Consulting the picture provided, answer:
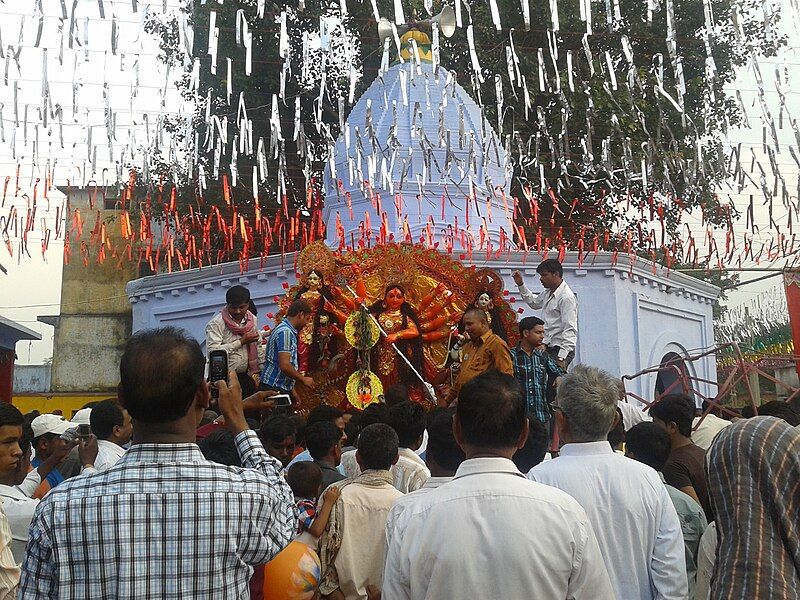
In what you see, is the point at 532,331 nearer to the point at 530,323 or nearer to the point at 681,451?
the point at 530,323

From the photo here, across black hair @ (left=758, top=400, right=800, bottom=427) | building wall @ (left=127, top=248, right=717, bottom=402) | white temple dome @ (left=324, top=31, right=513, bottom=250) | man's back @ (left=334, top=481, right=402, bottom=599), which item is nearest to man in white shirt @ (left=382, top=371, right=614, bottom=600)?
man's back @ (left=334, top=481, right=402, bottom=599)

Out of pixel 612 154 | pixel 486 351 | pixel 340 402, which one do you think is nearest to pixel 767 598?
pixel 486 351

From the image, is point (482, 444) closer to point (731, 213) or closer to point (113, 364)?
point (731, 213)

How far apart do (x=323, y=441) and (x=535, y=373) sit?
3961 millimetres

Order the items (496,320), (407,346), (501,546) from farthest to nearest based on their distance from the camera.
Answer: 1. (407,346)
2. (496,320)
3. (501,546)

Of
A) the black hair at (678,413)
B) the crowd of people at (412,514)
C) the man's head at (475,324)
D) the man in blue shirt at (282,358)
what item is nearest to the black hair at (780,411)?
the black hair at (678,413)

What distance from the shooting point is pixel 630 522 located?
11.1ft

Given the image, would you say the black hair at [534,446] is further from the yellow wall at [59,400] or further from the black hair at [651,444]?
the yellow wall at [59,400]

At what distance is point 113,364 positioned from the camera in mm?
28172

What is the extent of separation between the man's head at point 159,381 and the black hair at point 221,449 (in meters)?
1.49

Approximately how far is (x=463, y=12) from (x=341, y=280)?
11.5 meters

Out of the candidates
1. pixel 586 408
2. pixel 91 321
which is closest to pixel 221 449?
pixel 586 408

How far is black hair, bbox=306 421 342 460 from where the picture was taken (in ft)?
16.3

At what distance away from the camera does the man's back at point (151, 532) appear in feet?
7.81
